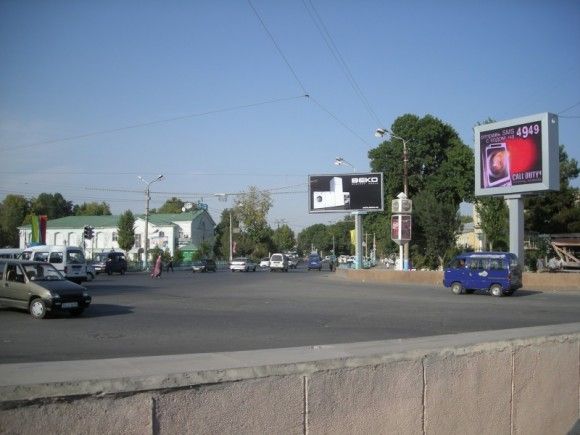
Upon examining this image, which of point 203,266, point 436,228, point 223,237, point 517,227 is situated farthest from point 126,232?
point 517,227

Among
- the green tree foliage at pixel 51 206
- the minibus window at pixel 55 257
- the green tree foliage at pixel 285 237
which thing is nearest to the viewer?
the minibus window at pixel 55 257

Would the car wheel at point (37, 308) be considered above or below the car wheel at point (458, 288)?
above

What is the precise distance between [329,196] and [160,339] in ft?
124

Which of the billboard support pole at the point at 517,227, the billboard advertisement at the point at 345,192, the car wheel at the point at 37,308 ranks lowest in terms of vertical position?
the car wheel at the point at 37,308

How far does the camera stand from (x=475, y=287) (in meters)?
26.9

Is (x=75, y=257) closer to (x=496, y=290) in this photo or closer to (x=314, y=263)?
(x=496, y=290)

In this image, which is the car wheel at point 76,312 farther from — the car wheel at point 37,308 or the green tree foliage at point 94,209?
the green tree foliage at point 94,209

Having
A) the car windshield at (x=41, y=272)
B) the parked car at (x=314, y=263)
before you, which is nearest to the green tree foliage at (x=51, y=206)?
the parked car at (x=314, y=263)

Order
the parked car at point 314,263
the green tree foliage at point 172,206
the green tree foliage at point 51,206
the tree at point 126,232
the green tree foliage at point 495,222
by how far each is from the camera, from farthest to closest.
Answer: the green tree foliage at point 172,206 < the green tree foliage at point 51,206 < the tree at point 126,232 < the parked car at point 314,263 < the green tree foliage at point 495,222

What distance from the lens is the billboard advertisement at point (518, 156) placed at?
31.3m

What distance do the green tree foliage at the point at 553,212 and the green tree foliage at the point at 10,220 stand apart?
89.2m

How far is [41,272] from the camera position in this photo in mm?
16594

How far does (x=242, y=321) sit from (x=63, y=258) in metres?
22.3

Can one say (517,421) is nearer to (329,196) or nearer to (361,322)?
(361,322)
